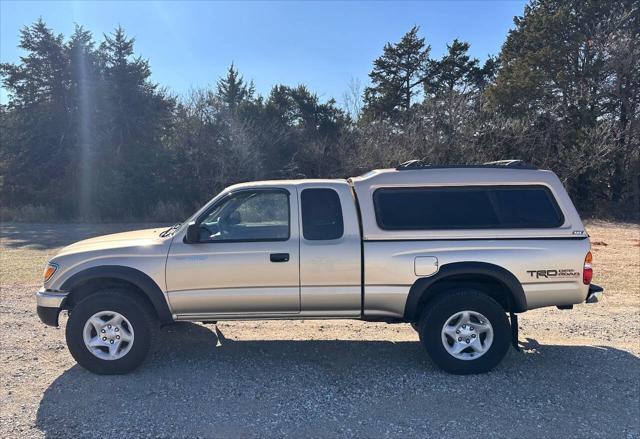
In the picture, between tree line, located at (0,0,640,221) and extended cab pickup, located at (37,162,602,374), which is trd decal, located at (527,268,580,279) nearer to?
extended cab pickup, located at (37,162,602,374)

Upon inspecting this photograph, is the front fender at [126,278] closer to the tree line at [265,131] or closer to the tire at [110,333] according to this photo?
the tire at [110,333]

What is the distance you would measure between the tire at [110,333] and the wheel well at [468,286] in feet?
8.98

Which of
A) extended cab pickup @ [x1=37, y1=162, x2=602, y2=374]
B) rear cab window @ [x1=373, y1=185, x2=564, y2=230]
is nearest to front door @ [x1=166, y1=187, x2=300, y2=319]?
extended cab pickup @ [x1=37, y1=162, x2=602, y2=374]

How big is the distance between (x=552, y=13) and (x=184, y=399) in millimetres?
29522

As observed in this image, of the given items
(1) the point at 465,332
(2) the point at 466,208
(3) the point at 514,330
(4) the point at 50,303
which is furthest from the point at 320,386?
(4) the point at 50,303

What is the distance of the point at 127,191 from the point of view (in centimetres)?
2455

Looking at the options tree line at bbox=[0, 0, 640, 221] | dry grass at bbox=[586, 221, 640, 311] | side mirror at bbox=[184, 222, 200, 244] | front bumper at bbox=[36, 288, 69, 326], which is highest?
tree line at bbox=[0, 0, 640, 221]

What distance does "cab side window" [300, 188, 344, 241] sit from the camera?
4.64m

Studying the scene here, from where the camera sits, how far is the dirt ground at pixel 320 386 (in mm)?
3682

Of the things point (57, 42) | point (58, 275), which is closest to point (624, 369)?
point (58, 275)

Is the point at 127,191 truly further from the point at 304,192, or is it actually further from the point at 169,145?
the point at 304,192

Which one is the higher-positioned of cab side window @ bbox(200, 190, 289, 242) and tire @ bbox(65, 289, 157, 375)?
cab side window @ bbox(200, 190, 289, 242)

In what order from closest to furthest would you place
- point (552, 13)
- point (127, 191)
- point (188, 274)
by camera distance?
point (188, 274)
point (127, 191)
point (552, 13)

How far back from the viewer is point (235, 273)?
15.0 ft
